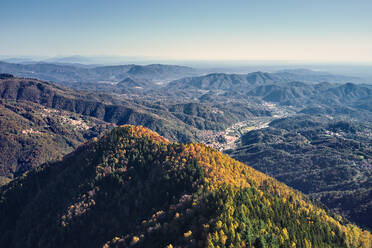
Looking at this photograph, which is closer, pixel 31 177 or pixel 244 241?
pixel 244 241

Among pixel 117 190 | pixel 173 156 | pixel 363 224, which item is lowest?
pixel 363 224

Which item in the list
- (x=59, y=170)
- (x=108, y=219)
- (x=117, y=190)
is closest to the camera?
(x=108, y=219)

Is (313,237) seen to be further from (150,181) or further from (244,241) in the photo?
(150,181)

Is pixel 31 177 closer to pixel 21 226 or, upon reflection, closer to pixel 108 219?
pixel 21 226

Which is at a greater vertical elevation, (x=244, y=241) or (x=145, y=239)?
(x=244, y=241)

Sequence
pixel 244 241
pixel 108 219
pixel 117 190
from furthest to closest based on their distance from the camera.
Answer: pixel 117 190 < pixel 108 219 < pixel 244 241

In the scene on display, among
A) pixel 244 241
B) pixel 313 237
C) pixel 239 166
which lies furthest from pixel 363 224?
pixel 244 241
